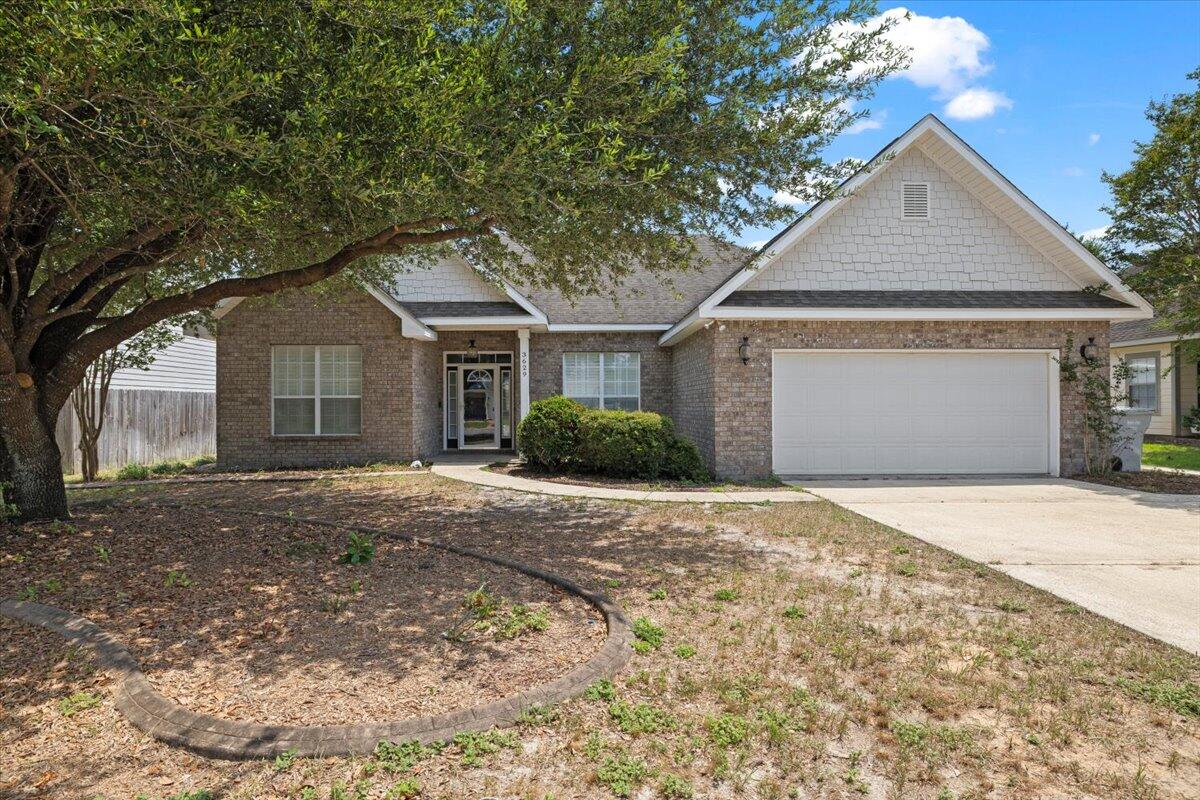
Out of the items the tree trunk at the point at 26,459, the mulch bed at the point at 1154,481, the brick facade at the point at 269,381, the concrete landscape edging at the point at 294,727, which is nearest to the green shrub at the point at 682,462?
the brick facade at the point at 269,381

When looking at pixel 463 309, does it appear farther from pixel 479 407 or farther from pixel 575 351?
pixel 479 407

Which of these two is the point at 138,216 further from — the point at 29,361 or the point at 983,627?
the point at 983,627

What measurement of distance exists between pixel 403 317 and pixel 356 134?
8.27m

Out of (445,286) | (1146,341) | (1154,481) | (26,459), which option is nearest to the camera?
(26,459)

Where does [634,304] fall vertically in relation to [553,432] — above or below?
above

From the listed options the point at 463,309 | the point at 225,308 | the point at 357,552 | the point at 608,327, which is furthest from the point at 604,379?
the point at 357,552

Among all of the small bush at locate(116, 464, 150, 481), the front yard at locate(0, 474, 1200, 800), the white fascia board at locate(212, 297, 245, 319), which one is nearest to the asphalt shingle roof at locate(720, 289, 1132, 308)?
the front yard at locate(0, 474, 1200, 800)

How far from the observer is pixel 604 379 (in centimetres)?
1603

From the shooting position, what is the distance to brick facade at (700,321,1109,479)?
12.1 m

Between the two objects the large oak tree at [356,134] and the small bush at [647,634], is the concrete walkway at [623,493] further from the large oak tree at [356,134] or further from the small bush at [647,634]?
the small bush at [647,634]

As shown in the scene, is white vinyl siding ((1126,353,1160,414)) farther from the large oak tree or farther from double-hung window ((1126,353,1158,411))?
the large oak tree

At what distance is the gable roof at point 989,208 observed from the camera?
11.7 meters

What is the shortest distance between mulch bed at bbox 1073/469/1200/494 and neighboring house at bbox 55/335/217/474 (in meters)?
19.2

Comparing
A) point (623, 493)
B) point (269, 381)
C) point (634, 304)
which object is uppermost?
point (634, 304)
